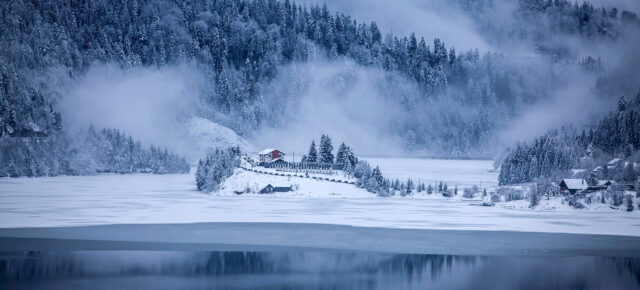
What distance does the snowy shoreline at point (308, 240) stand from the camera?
127ft

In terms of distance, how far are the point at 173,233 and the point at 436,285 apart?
20.0 m

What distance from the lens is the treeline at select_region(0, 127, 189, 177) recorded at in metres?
133

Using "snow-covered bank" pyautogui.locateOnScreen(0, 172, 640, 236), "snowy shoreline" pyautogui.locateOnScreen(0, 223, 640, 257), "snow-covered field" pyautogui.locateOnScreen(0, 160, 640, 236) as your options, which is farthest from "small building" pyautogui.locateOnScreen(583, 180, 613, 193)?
"snowy shoreline" pyautogui.locateOnScreen(0, 223, 640, 257)

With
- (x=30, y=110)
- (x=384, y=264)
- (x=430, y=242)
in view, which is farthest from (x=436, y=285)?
(x=30, y=110)

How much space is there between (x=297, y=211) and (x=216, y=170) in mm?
27501

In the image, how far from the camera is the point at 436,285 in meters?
29.9

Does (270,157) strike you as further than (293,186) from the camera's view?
Yes

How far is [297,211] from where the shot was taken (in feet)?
196

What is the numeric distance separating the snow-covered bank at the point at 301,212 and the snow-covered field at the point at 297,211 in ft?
0.21

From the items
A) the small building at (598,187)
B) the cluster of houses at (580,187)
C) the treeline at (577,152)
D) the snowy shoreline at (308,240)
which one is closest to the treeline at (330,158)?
the treeline at (577,152)

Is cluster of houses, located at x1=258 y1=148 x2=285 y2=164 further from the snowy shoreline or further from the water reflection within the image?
the water reflection

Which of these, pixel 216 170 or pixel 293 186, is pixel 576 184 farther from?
pixel 216 170

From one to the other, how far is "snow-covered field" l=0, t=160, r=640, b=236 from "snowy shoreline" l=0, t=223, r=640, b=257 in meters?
3.10


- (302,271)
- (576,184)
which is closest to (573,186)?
(576,184)
